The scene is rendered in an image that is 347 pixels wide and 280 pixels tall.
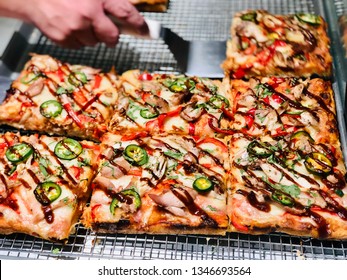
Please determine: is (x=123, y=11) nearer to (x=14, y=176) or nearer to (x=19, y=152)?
(x=19, y=152)

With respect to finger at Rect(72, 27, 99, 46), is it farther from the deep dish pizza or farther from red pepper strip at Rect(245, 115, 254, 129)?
red pepper strip at Rect(245, 115, 254, 129)

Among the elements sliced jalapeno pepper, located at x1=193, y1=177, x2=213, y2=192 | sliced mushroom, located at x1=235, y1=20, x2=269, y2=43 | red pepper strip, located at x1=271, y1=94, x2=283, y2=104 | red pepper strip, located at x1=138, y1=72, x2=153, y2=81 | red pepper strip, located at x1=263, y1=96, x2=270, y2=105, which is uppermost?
sliced mushroom, located at x1=235, y1=20, x2=269, y2=43

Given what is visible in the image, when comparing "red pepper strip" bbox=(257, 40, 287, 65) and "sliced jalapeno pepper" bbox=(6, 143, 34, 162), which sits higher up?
"red pepper strip" bbox=(257, 40, 287, 65)

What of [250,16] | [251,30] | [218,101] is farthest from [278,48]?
[218,101]

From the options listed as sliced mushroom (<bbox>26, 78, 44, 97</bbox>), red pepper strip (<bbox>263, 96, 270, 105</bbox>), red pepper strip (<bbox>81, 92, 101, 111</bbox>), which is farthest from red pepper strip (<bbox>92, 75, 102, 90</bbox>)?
red pepper strip (<bbox>263, 96, 270, 105</bbox>)

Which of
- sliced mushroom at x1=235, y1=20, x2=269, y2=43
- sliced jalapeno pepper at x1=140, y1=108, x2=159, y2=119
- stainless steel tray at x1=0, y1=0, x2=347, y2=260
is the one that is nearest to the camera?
stainless steel tray at x1=0, y1=0, x2=347, y2=260

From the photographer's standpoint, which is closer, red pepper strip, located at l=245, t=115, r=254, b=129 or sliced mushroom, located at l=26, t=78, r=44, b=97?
red pepper strip, located at l=245, t=115, r=254, b=129
